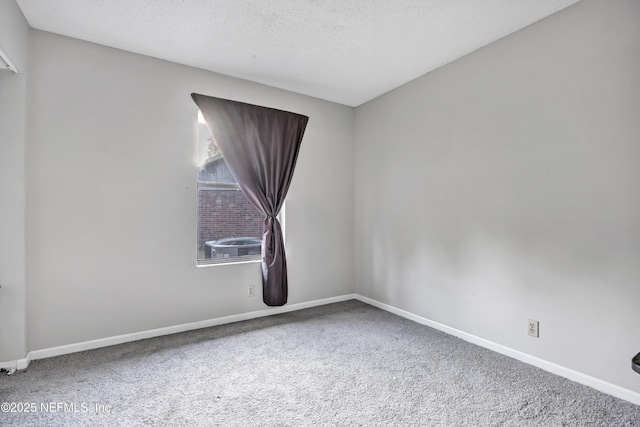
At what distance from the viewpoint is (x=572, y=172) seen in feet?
6.86

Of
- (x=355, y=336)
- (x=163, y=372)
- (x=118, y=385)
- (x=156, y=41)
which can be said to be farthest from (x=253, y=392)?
(x=156, y=41)

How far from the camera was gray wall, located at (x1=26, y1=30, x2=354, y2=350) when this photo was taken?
7.86ft

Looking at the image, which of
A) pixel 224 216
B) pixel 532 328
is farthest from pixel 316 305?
pixel 532 328

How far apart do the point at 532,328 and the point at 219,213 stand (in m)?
2.85

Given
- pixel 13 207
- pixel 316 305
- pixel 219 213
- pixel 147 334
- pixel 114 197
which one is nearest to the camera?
pixel 13 207

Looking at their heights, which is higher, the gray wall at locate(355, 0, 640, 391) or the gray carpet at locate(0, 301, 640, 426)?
→ the gray wall at locate(355, 0, 640, 391)

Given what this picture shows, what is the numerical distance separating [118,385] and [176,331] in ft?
2.84

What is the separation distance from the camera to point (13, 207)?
7.17 feet

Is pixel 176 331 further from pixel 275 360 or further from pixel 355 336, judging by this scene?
pixel 355 336

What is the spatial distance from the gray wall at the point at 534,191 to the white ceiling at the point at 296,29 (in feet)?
0.98

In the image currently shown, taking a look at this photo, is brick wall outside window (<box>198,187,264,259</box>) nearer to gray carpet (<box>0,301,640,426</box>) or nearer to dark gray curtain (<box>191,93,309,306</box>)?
dark gray curtain (<box>191,93,309,306</box>)

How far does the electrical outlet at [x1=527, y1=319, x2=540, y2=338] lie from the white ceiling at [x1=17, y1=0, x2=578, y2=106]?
7.16 ft

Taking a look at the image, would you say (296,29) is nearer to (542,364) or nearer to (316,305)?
(316,305)

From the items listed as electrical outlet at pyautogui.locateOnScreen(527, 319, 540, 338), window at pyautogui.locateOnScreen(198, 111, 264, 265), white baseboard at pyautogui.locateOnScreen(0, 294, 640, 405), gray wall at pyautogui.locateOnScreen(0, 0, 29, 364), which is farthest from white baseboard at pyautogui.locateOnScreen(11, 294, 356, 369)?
electrical outlet at pyautogui.locateOnScreen(527, 319, 540, 338)
